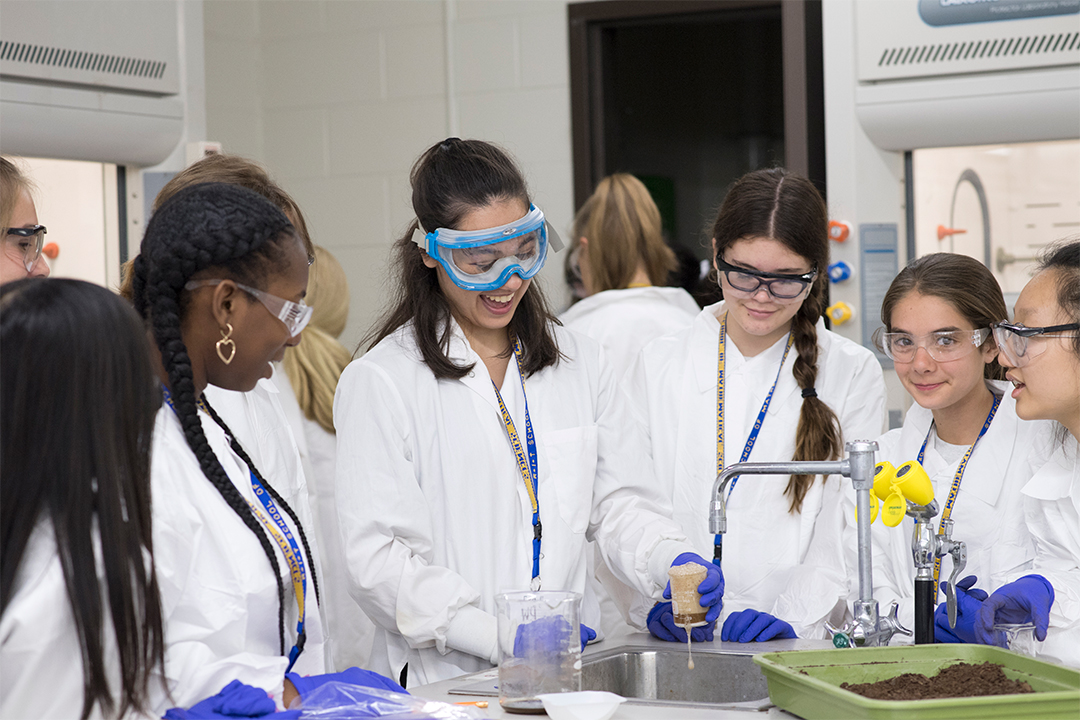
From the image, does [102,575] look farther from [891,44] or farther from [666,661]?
[891,44]

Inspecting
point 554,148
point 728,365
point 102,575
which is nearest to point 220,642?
point 102,575

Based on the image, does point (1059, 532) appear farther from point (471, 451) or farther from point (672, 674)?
point (471, 451)

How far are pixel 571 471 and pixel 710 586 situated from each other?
342mm

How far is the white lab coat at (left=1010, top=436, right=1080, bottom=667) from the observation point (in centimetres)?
173

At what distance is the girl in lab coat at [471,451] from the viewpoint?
184 cm

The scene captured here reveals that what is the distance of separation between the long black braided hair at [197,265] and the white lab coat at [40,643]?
1.05 ft

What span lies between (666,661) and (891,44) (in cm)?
192

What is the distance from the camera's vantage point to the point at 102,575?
1154mm

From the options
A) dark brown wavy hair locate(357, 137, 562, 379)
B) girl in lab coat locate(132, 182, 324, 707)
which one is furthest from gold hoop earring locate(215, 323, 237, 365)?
dark brown wavy hair locate(357, 137, 562, 379)

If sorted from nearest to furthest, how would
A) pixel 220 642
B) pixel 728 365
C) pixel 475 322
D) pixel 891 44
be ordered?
pixel 220 642
pixel 475 322
pixel 728 365
pixel 891 44

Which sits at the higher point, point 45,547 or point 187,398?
point 187,398

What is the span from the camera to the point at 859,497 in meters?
1.64

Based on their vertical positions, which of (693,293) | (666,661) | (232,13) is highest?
(232,13)

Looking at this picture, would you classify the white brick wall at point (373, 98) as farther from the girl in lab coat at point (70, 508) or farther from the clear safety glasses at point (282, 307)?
the girl in lab coat at point (70, 508)
